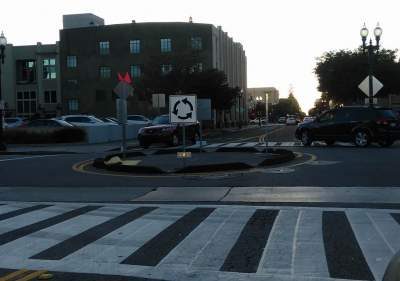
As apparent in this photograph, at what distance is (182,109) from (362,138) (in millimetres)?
11353

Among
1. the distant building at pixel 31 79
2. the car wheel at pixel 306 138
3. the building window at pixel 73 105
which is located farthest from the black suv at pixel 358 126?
the distant building at pixel 31 79

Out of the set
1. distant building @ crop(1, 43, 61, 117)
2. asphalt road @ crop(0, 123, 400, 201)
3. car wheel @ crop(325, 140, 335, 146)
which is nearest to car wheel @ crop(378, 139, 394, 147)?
car wheel @ crop(325, 140, 335, 146)

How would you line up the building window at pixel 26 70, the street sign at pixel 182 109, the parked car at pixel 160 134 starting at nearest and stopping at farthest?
the street sign at pixel 182 109
the parked car at pixel 160 134
the building window at pixel 26 70

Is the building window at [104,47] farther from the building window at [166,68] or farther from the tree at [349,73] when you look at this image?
the tree at [349,73]

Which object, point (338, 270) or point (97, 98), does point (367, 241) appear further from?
point (97, 98)

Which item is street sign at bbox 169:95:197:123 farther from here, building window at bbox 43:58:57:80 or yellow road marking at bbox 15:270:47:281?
building window at bbox 43:58:57:80

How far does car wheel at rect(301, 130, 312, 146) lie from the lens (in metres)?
27.4

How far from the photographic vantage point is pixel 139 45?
279 feet

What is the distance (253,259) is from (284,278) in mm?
830

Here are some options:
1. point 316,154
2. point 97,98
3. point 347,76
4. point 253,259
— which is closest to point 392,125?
point 316,154

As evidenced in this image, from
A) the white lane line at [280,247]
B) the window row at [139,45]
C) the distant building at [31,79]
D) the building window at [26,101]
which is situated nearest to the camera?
the white lane line at [280,247]

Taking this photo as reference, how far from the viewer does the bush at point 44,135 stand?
118ft

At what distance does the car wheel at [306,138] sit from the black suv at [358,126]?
0.97ft

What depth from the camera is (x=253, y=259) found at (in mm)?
6805
